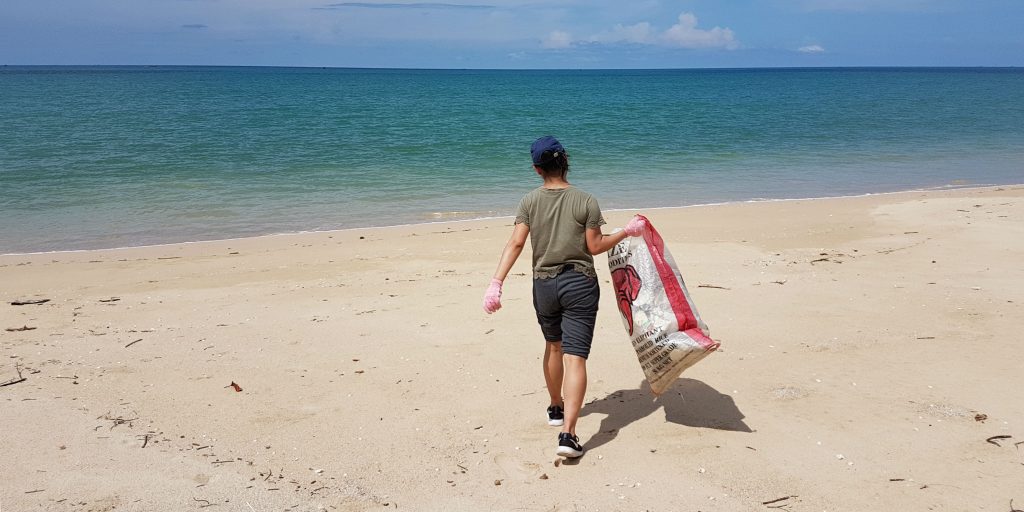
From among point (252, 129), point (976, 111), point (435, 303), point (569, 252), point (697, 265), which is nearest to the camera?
point (569, 252)

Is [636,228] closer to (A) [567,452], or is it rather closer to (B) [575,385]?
(B) [575,385]

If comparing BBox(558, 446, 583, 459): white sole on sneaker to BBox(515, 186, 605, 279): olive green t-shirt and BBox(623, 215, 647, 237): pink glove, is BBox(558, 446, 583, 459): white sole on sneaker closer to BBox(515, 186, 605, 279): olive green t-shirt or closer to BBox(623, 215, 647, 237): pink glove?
BBox(515, 186, 605, 279): olive green t-shirt

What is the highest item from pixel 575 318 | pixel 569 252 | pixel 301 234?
pixel 569 252

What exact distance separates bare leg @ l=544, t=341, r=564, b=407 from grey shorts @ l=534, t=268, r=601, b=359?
7.0 inches

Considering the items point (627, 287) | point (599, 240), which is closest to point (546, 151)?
point (599, 240)

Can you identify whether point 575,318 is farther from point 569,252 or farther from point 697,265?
point 697,265

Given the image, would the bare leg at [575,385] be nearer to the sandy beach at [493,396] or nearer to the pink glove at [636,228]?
the sandy beach at [493,396]

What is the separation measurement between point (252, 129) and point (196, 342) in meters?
27.4

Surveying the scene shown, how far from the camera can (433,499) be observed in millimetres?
3762

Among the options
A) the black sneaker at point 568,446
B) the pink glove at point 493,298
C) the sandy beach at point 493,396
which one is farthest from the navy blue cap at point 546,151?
the sandy beach at point 493,396

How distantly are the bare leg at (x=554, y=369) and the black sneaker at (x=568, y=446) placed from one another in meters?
0.43

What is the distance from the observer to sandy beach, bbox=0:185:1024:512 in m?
3.80

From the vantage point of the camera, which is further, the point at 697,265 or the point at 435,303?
the point at 697,265

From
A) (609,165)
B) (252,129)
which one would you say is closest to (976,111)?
(609,165)
